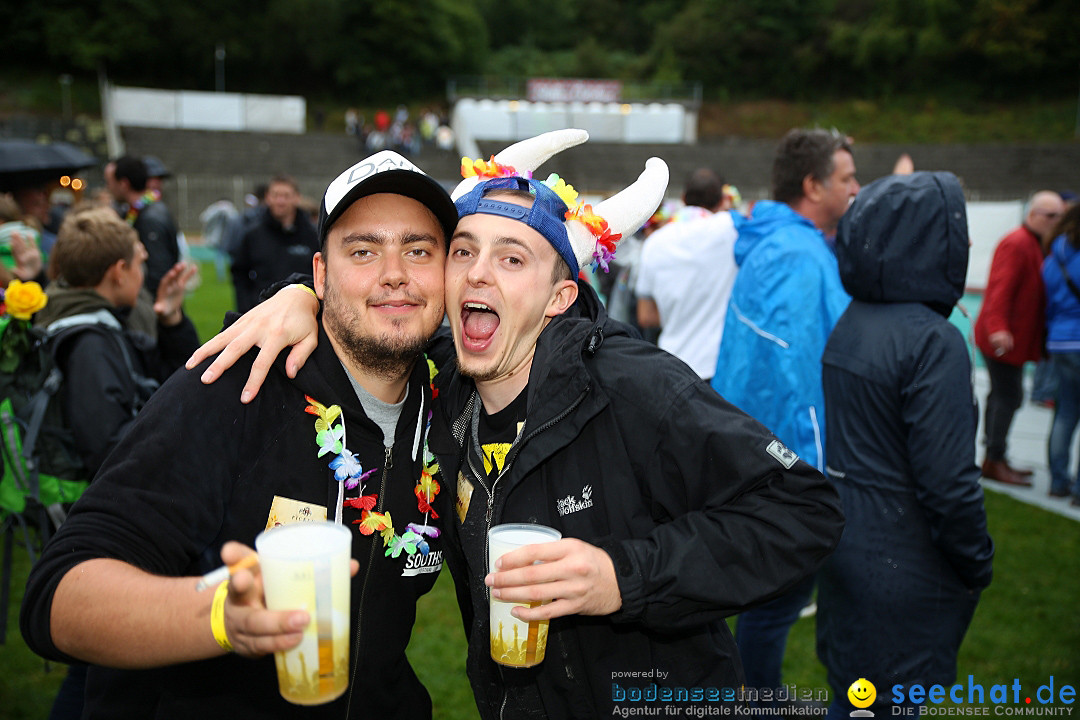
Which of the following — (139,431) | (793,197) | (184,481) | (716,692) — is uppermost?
(793,197)

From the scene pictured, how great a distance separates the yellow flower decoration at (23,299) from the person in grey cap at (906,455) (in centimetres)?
362

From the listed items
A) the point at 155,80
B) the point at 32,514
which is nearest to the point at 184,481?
the point at 32,514

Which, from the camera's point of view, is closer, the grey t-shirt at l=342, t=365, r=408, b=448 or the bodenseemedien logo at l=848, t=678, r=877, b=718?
the grey t-shirt at l=342, t=365, r=408, b=448

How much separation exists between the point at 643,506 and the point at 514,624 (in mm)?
473

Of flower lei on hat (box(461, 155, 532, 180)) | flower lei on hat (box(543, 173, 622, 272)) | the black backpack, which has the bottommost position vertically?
the black backpack

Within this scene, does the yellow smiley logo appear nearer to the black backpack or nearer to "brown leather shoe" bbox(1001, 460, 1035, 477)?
the black backpack

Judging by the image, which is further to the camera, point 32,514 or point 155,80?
point 155,80

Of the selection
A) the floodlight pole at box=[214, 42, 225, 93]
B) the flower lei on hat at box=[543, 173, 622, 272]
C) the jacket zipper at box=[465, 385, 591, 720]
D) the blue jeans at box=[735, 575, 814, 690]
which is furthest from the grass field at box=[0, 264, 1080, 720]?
the floodlight pole at box=[214, 42, 225, 93]

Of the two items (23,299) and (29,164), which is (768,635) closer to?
(23,299)

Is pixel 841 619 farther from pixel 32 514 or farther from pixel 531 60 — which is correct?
pixel 531 60

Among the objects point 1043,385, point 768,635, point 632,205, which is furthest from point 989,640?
point 1043,385

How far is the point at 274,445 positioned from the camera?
210cm

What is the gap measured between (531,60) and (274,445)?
7521cm

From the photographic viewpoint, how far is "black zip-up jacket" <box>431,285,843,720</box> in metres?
1.84
